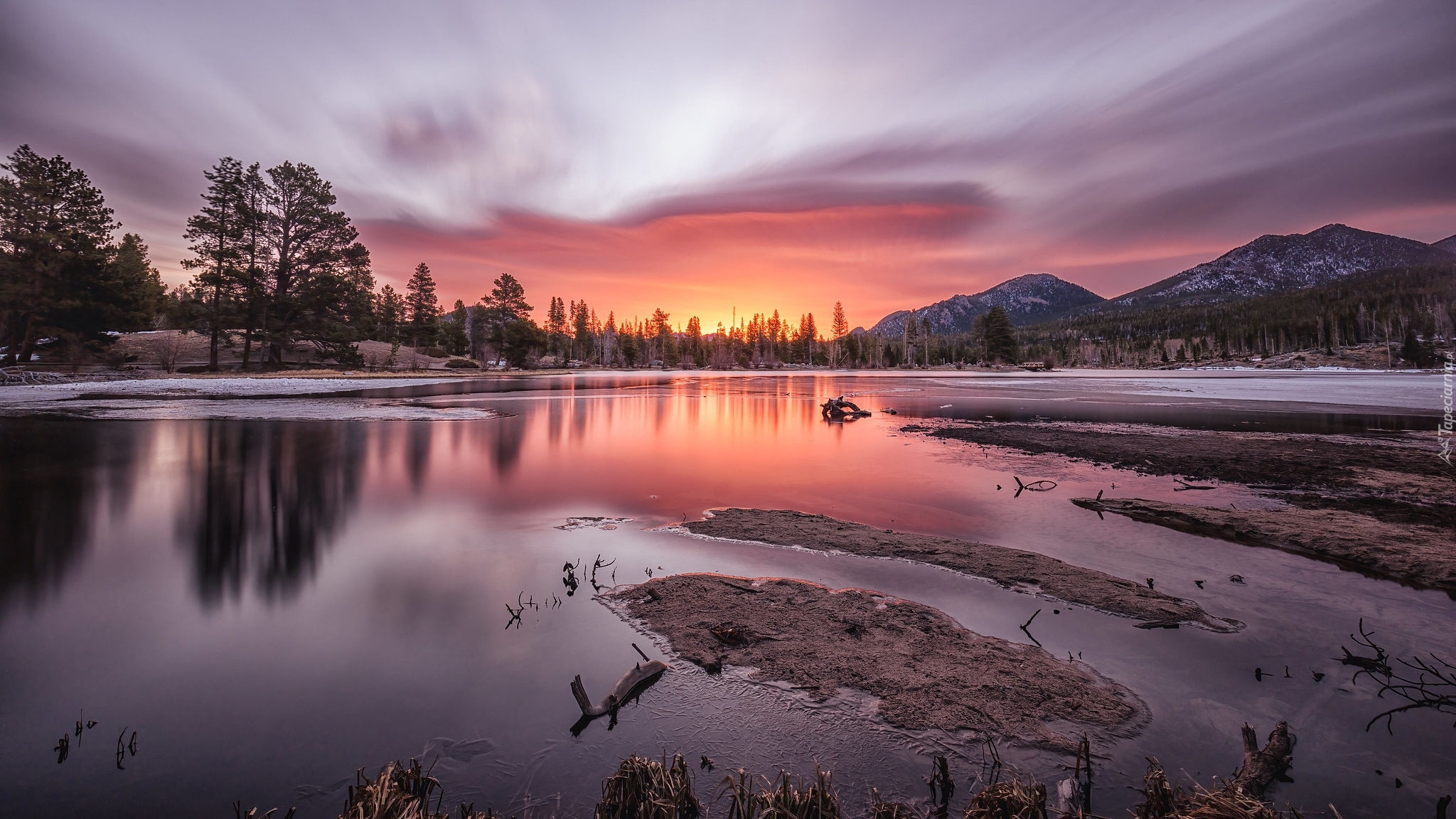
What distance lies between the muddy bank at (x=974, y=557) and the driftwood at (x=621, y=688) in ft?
13.0

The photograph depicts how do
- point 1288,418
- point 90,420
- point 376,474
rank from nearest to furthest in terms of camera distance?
1. point 376,474
2. point 90,420
3. point 1288,418

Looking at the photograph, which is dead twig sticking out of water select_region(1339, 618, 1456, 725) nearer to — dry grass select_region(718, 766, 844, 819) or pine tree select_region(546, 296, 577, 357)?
dry grass select_region(718, 766, 844, 819)

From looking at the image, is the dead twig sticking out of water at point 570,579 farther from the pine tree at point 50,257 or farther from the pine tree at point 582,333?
the pine tree at point 582,333

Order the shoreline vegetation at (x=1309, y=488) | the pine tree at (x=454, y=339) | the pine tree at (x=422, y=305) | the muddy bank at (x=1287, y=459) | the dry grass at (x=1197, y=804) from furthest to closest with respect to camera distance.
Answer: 1. the pine tree at (x=454, y=339)
2. the pine tree at (x=422, y=305)
3. the muddy bank at (x=1287, y=459)
4. the shoreline vegetation at (x=1309, y=488)
5. the dry grass at (x=1197, y=804)

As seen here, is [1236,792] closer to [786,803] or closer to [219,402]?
[786,803]

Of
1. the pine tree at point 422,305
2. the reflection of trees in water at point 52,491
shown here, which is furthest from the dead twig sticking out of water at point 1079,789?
the pine tree at point 422,305

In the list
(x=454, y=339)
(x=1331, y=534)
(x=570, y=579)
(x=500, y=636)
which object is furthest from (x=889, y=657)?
(x=454, y=339)

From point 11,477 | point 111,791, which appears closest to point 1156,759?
point 111,791

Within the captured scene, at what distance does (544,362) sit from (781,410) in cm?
9601

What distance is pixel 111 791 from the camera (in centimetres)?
328

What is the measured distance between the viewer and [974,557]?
24.1 ft

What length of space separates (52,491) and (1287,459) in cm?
2800

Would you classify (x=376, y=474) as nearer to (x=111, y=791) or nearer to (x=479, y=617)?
(x=479, y=617)

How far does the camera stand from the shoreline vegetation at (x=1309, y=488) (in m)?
7.41
